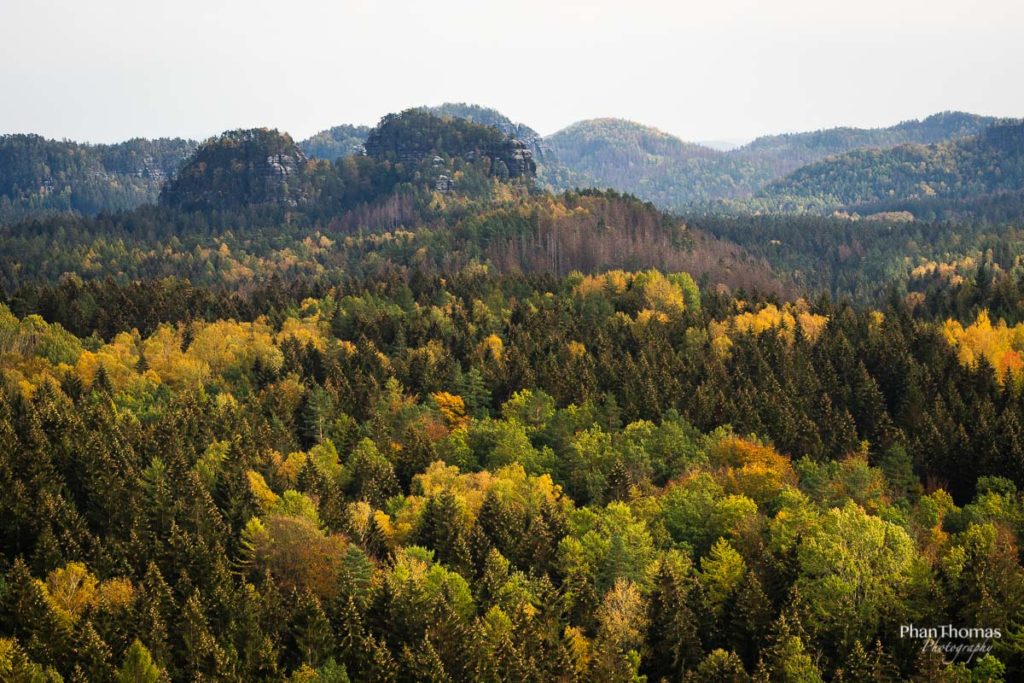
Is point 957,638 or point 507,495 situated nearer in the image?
point 957,638

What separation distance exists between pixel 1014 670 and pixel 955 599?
238 inches

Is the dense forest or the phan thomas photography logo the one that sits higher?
the dense forest

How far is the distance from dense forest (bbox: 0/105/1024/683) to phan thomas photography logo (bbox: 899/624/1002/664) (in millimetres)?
242

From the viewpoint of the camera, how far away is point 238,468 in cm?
9494

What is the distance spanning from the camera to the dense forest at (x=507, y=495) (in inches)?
2630

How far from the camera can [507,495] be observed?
9031cm

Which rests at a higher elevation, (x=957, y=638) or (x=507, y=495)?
(x=507, y=495)

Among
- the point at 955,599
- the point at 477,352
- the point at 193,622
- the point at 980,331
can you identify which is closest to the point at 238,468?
the point at 193,622

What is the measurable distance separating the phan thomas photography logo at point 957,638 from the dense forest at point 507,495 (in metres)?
0.24

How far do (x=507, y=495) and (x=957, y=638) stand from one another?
127 ft

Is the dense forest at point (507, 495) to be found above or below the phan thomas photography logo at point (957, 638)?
above

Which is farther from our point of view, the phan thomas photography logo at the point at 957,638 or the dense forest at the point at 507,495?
the dense forest at the point at 507,495

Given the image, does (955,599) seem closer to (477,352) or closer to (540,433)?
(540,433)

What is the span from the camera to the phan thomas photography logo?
6600cm
